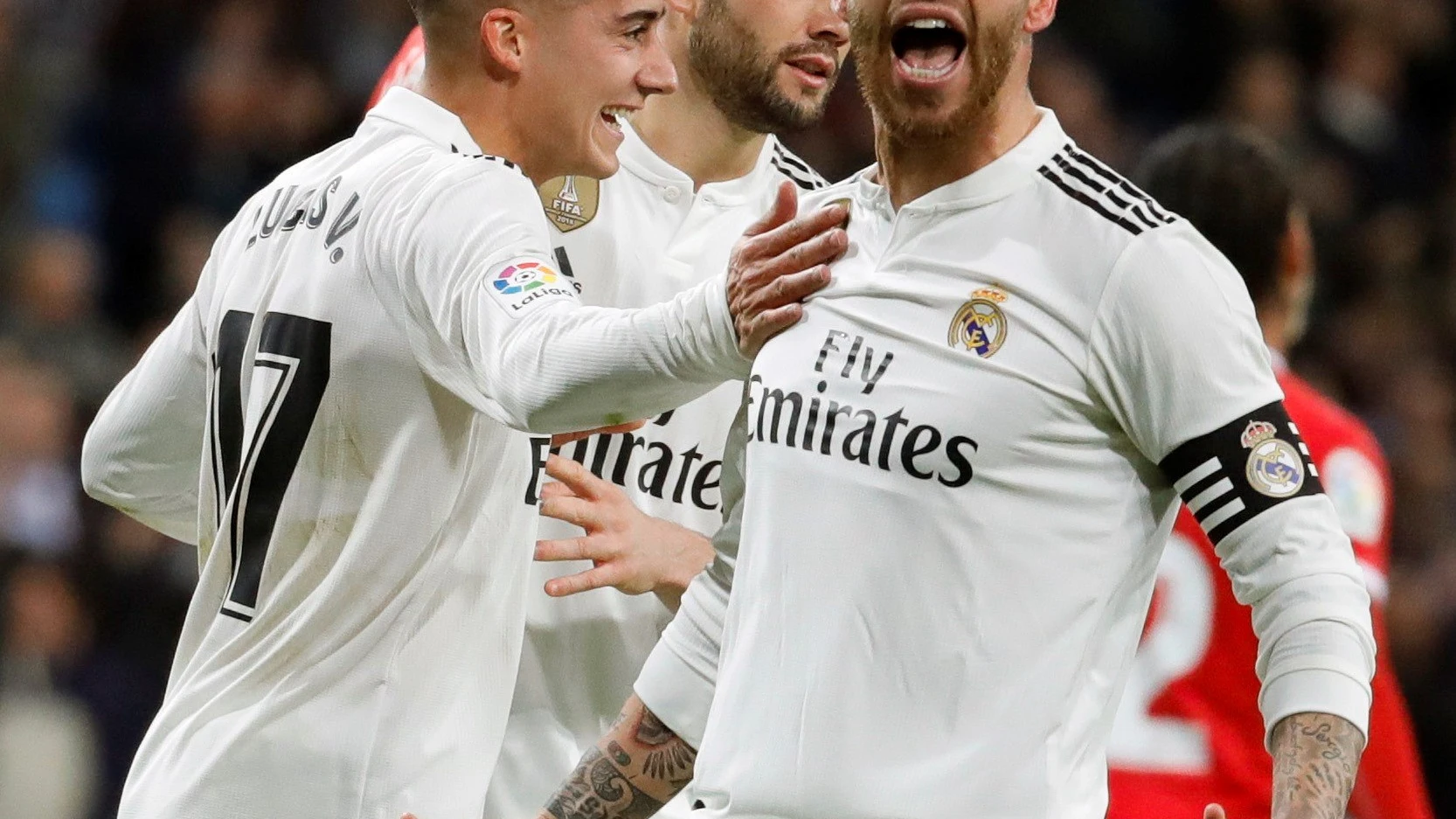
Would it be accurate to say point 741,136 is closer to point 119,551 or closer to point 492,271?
point 492,271

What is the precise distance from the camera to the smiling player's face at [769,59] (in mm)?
4309

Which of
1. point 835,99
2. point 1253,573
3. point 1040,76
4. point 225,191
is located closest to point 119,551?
point 225,191

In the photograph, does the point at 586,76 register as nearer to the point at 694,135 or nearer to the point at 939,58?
the point at 939,58

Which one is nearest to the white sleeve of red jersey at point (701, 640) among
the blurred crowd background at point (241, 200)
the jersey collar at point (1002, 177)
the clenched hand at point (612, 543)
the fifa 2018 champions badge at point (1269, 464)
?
the clenched hand at point (612, 543)

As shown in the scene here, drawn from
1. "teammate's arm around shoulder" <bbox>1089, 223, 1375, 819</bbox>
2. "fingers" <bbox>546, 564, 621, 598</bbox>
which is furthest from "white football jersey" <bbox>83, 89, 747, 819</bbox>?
"teammate's arm around shoulder" <bbox>1089, 223, 1375, 819</bbox>

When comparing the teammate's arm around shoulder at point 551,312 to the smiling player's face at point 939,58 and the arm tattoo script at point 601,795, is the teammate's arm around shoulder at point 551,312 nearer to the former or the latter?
the smiling player's face at point 939,58

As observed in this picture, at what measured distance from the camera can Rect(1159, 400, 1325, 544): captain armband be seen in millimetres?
2750

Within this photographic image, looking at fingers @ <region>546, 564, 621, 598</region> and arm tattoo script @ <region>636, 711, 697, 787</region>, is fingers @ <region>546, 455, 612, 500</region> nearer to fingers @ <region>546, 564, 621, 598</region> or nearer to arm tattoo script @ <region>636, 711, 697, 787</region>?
fingers @ <region>546, 564, 621, 598</region>

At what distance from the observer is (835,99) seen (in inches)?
404

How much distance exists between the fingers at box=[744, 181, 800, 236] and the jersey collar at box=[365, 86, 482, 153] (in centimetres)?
60

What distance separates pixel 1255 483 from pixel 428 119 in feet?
4.91

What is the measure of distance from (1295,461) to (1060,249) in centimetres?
43

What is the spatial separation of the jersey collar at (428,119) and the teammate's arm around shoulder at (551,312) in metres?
0.27

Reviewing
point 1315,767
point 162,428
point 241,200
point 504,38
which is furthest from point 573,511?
point 241,200
